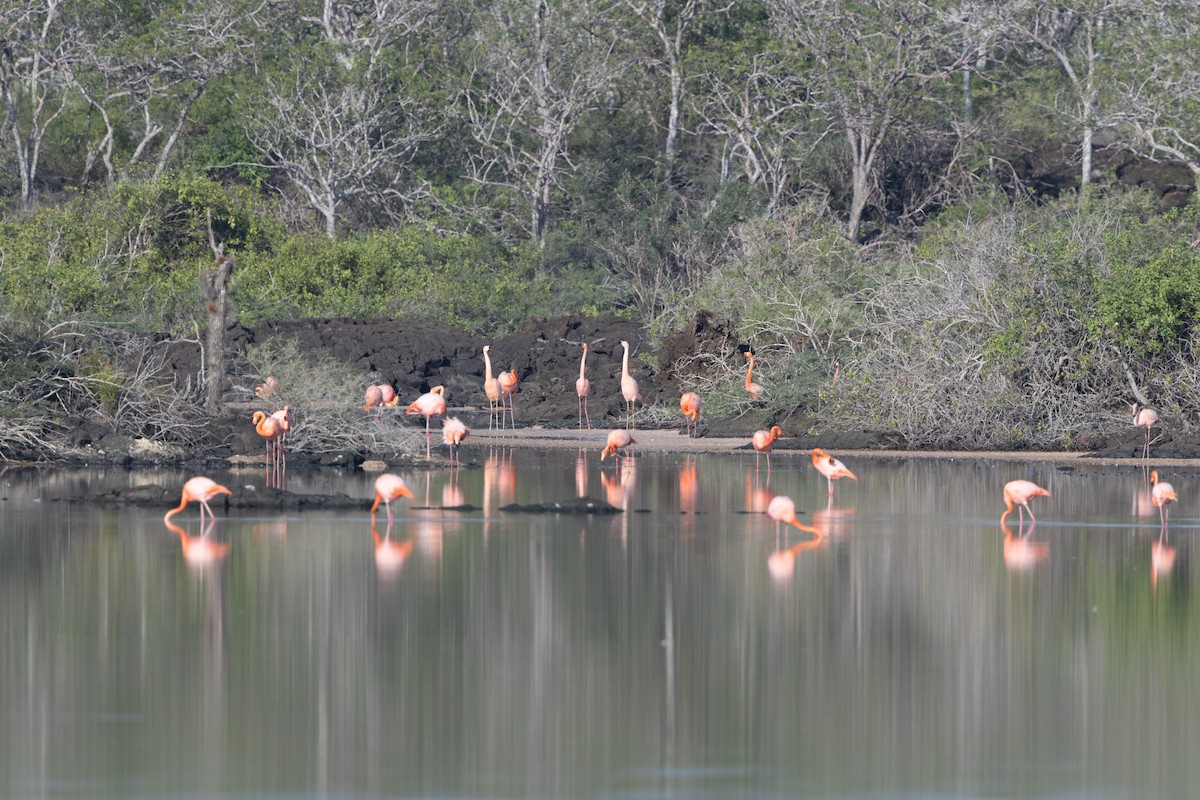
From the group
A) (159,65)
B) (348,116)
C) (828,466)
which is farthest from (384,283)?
(828,466)

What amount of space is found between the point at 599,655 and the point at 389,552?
441 cm

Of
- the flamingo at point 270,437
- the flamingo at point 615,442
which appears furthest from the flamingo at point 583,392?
the flamingo at point 270,437

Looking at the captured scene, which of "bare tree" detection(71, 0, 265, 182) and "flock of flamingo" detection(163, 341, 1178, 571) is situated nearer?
"flock of flamingo" detection(163, 341, 1178, 571)

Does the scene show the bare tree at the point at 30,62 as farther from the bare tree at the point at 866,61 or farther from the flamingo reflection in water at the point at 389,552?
the flamingo reflection in water at the point at 389,552

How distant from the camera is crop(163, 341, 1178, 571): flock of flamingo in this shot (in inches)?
640

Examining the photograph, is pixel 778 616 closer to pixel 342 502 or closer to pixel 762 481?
pixel 342 502

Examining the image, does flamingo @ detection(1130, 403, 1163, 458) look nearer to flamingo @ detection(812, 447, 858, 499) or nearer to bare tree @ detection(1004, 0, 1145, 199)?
flamingo @ detection(812, 447, 858, 499)

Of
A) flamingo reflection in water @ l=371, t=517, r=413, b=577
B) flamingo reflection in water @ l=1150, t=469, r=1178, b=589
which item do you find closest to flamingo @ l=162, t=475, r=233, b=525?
flamingo reflection in water @ l=371, t=517, r=413, b=577

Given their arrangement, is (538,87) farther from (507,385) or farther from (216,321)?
(216,321)

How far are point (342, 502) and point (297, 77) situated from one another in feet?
97.9

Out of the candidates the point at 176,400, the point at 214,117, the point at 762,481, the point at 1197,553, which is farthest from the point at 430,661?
the point at 214,117

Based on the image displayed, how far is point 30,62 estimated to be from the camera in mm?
47844

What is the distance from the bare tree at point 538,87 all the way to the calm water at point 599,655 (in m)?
29.6

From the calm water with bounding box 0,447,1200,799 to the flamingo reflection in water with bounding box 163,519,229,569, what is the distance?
7 centimetres
